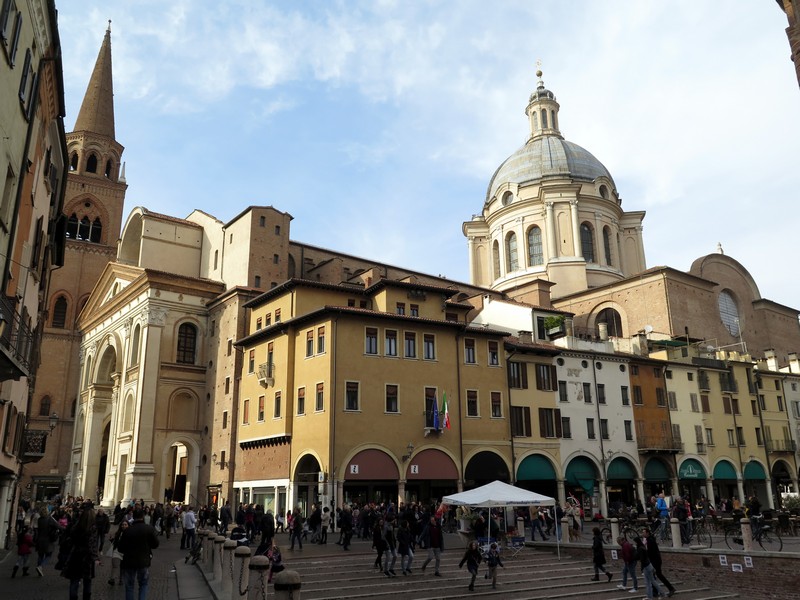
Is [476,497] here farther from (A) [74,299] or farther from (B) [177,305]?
(A) [74,299]

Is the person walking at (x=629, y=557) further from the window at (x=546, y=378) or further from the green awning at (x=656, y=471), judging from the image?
the green awning at (x=656, y=471)

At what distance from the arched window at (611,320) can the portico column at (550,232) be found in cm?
778

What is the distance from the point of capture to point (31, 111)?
1447cm

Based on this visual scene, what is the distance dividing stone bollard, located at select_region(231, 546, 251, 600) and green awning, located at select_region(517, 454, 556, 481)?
23326 mm

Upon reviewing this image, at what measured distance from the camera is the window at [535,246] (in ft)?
202

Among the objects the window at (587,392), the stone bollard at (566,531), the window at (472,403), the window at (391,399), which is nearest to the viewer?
the stone bollard at (566,531)

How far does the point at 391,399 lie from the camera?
30297 millimetres

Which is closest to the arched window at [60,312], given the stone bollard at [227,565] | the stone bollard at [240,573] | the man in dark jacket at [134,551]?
the stone bollard at [227,565]

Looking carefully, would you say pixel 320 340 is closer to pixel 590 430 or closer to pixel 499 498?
pixel 499 498

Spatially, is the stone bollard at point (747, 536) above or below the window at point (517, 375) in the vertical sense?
below

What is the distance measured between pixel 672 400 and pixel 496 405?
45.7 ft

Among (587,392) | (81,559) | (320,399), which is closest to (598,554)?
(81,559)

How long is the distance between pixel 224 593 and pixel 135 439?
27.7 metres

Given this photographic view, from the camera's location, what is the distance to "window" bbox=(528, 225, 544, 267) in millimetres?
61625
